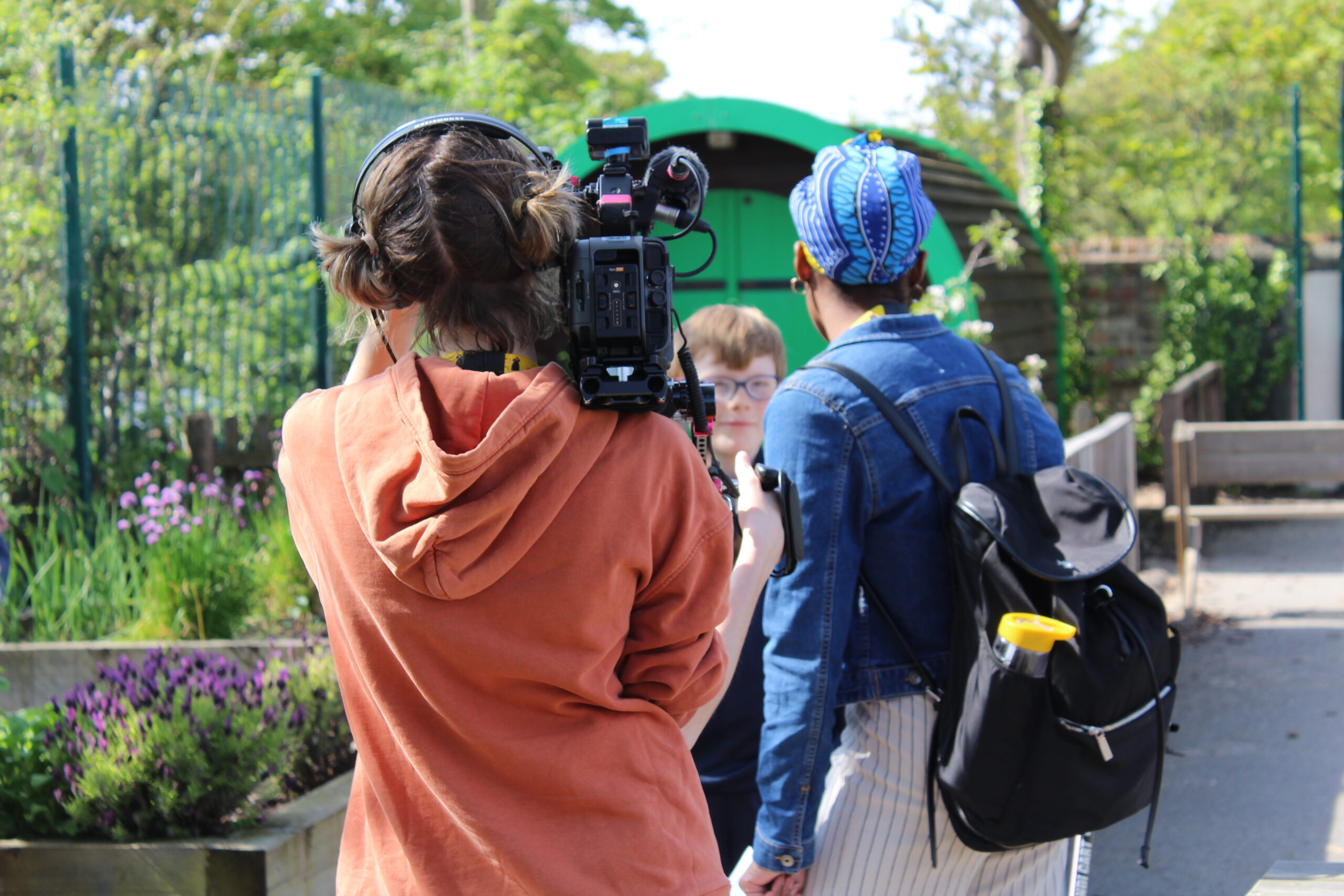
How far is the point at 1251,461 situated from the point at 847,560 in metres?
6.20

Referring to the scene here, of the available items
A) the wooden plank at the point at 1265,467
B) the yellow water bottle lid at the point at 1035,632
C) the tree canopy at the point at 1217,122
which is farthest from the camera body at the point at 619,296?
the tree canopy at the point at 1217,122

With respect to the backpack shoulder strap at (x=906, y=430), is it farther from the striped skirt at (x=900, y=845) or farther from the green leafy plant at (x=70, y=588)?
the green leafy plant at (x=70, y=588)

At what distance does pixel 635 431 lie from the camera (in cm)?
127

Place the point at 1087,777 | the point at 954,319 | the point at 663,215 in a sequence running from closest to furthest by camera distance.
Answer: the point at 663,215
the point at 1087,777
the point at 954,319

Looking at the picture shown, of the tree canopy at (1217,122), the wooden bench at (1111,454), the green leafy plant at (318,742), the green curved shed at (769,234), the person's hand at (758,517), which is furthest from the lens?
the tree canopy at (1217,122)

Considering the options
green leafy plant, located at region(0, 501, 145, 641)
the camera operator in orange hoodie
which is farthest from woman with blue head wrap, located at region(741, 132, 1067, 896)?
green leafy plant, located at region(0, 501, 145, 641)

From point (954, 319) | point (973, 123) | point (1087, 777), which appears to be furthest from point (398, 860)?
point (973, 123)

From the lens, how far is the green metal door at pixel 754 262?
284 inches

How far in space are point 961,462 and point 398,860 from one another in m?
1.08

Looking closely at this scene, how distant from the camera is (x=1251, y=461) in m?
7.19

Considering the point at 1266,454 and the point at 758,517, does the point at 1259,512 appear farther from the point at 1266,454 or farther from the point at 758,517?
the point at 758,517

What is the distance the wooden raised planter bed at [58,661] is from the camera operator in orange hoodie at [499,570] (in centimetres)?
311

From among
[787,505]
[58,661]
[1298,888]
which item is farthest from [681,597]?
[58,661]

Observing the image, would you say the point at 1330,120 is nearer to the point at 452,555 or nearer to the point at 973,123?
the point at 973,123
